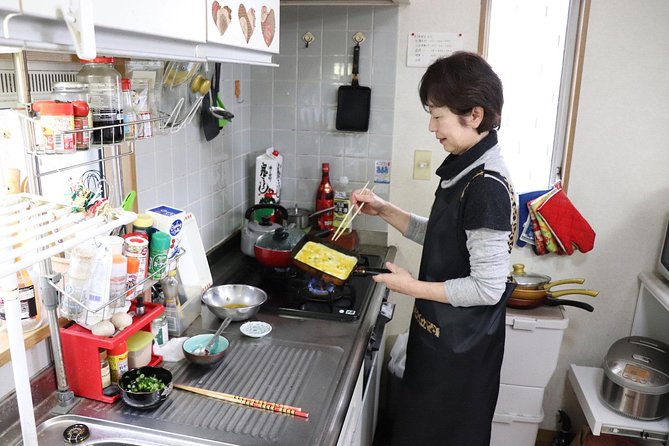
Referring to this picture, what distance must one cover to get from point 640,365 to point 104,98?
2.05 metres

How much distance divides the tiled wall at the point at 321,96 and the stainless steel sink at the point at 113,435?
155 cm

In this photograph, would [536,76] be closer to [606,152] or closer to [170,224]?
[606,152]

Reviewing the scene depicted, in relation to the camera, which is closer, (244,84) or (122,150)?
(122,150)

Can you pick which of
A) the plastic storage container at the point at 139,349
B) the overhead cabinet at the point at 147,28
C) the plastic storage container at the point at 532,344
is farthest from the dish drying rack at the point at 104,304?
the plastic storage container at the point at 532,344

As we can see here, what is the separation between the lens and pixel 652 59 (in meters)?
2.19

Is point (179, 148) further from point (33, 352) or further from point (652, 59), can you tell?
point (652, 59)

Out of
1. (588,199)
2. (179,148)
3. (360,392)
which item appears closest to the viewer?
(360,392)

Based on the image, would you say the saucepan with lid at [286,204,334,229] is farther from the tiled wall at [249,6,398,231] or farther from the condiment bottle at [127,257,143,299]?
the condiment bottle at [127,257,143,299]

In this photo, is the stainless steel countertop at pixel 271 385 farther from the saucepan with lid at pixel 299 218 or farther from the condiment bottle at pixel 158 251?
the saucepan with lid at pixel 299 218

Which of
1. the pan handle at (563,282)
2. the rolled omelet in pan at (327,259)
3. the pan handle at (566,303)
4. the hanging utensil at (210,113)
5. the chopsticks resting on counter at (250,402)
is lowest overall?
the pan handle at (566,303)

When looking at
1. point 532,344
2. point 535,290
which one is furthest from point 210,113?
point 532,344

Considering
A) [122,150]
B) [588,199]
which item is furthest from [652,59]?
[122,150]

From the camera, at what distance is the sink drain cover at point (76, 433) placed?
44.8 inches

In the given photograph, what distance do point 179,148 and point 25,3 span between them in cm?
123
